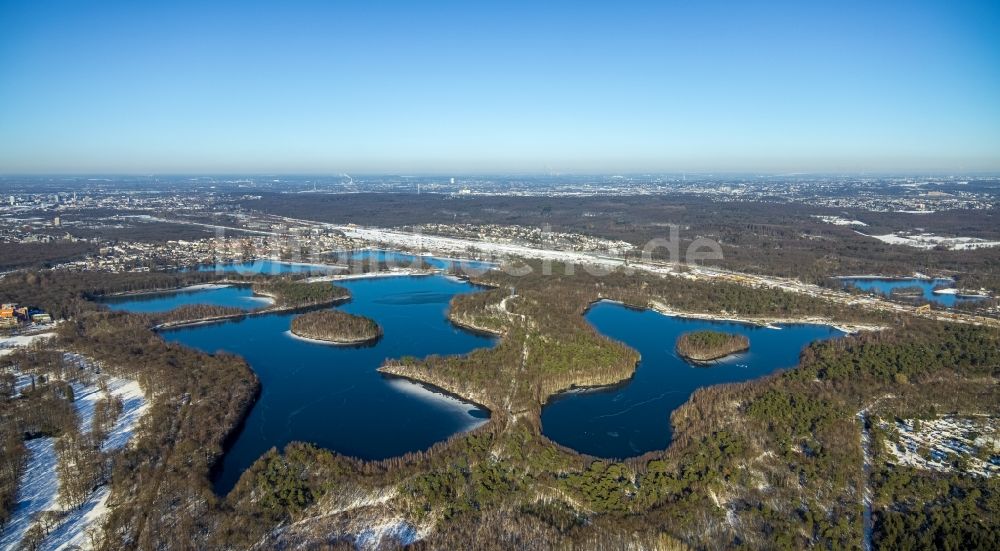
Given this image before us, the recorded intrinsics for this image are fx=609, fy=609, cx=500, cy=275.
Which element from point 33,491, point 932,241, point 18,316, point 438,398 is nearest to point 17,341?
point 18,316

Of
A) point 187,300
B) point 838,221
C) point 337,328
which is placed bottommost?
point 187,300

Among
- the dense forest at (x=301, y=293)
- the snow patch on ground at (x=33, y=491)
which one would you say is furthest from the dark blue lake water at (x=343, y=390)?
the snow patch on ground at (x=33, y=491)

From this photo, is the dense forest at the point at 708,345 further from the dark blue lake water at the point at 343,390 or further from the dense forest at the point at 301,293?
the dense forest at the point at 301,293

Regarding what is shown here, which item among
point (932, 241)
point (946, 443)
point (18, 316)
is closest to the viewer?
point (946, 443)

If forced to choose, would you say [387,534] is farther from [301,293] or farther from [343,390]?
[301,293]

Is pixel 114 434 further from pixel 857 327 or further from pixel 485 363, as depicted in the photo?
pixel 857 327

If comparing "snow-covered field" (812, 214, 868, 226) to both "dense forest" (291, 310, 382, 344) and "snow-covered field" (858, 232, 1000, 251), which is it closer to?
"snow-covered field" (858, 232, 1000, 251)
